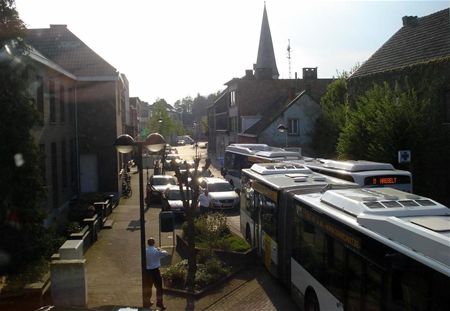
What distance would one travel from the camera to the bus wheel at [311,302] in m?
9.03

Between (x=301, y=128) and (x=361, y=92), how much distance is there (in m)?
13.5

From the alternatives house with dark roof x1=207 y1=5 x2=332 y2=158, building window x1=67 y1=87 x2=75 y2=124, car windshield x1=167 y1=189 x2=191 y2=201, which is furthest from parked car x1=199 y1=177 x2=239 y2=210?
house with dark roof x1=207 y1=5 x2=332 y2=158

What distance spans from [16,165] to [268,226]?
→ 6182mm

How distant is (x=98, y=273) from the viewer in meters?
13.6

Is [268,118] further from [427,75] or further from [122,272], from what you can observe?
[122,272]

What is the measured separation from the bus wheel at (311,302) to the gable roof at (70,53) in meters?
20.8

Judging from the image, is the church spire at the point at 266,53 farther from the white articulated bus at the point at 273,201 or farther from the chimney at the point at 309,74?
the white articulated bus at the point at 273,201

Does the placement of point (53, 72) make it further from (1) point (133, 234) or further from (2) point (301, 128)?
(2) point (301, 128)

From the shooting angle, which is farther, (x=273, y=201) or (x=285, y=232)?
(x=273, y=201)

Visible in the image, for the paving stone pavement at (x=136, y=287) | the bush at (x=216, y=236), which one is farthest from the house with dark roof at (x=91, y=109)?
the bush at (x=216, y=236)

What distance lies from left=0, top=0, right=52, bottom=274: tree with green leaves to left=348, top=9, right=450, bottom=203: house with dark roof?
14031 millimetres

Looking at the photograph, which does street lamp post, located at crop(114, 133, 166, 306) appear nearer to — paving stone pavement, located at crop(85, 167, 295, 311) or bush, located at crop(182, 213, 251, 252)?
paving stone pavement, located at crop(85, 167, 295, 311)

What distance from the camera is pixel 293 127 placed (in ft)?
133

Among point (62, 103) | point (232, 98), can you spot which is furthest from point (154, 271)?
point (232, 98)
